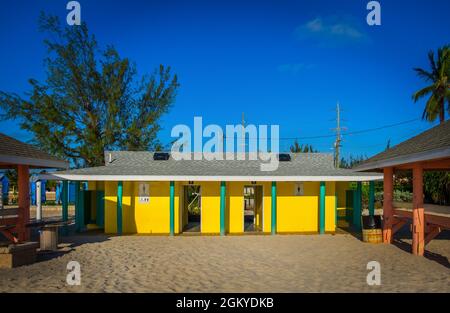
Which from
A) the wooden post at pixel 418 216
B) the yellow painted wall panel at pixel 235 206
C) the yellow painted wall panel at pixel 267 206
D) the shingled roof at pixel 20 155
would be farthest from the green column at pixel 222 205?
the wooden post at pixel 418 216

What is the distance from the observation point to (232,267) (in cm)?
915

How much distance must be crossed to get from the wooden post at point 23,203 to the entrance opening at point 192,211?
678 centimetres

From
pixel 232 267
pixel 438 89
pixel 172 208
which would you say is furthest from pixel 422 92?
pixel 232 267

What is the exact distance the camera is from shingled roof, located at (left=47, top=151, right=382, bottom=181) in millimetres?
14125

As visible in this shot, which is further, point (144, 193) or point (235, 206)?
point (235, 206)

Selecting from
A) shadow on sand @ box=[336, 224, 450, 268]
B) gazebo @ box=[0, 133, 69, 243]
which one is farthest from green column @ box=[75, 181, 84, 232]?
shadow on sand @ box=[336, 224, 450, 268]

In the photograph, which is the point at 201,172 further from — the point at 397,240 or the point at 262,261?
the point at 397,240

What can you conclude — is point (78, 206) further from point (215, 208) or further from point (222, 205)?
point (222, 205)

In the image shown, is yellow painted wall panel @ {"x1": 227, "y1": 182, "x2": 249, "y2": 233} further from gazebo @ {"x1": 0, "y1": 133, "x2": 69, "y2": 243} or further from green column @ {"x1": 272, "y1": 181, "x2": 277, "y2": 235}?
gazebo @ {"x1": 0, "y1": 133, "x2": 69, "y2": 243}

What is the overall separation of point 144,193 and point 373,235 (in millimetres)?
9350
